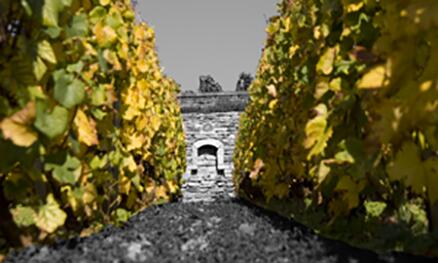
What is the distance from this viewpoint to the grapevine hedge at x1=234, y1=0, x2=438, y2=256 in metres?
2.48

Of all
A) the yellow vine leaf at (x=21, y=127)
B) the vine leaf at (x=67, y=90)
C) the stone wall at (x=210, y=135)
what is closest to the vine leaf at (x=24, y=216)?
the yellow vine leaf at (x=21, y=127)

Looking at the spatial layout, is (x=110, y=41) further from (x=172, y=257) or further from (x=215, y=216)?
(x=215, y=216)

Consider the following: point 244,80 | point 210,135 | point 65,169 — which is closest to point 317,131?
point 65,169

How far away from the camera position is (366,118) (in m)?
3.55

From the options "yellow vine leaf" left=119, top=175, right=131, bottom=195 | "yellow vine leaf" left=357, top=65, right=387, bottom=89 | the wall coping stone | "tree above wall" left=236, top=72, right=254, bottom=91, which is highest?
"tree above wall" left=236, top=72, right=254, bottom=91

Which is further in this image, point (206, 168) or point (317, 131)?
point (206, 168)

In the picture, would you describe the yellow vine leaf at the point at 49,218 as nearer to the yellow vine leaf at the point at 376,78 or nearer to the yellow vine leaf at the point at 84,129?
the yellow vine leaf at the point at 84,129

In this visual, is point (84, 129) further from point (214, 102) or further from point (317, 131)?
point (214, 102)

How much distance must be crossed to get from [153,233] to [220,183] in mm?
16044

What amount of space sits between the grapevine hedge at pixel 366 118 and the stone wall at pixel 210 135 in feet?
46.7

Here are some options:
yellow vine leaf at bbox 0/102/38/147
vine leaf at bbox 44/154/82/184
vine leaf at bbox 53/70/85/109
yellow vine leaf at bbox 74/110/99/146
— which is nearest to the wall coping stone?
yellow vine leaf at bbox 74/110/99/146

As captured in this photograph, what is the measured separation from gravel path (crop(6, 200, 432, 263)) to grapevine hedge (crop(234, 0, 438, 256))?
0.30 meters

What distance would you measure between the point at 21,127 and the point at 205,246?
1.56 meters

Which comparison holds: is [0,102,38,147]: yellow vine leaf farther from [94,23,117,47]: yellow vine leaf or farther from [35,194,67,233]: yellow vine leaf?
[94,23,117,47]: yellow vine leaf
